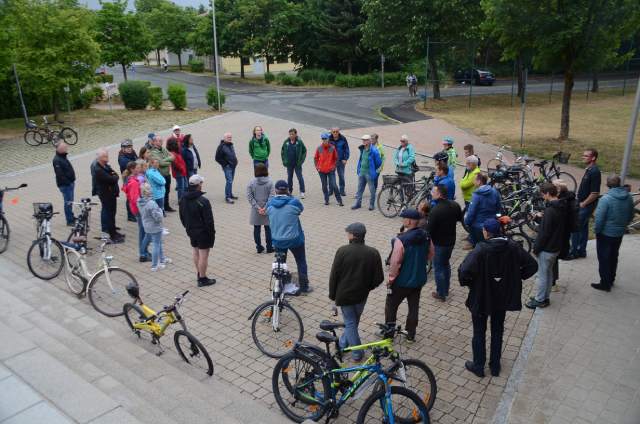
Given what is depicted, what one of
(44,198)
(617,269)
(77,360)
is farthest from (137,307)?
(44,198)

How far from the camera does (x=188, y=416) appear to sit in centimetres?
504

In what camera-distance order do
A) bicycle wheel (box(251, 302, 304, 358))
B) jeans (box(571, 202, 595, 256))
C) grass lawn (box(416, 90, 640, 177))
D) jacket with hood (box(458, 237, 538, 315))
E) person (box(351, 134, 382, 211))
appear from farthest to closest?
grass lawn (box(416, 90, 640, 177)) < person (box(351, 134, 382, 211)) < jeans (box(571, 202, 595, 256)) < bicycle wheel (box(251, 302, 304, 358)) < jacket with hood (box(458, 237, 538, 315))

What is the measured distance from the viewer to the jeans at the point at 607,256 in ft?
26.5

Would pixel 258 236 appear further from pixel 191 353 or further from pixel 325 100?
pixel 325 100

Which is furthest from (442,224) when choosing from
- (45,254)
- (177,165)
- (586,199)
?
(177,165)

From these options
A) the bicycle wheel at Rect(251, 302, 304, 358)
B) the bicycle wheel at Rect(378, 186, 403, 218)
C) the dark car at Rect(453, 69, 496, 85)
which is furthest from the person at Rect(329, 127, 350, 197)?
the dark car at Rect(453, 69, 496, 85)

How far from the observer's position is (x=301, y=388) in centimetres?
548

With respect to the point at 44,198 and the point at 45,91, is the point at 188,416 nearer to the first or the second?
the point at 44,198

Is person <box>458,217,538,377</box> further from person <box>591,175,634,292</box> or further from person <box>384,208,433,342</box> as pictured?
person <box>591,175,634,292</box>

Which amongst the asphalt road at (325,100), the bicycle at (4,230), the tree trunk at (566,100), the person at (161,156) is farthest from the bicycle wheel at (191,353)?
the asphalt road at (325,100)

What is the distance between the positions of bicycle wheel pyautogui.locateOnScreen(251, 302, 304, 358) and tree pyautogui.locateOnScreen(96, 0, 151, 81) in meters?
32.3

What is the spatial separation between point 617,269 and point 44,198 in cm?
1297

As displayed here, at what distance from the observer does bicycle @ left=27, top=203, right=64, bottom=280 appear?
911 cm

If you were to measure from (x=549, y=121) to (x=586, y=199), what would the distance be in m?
17.5
